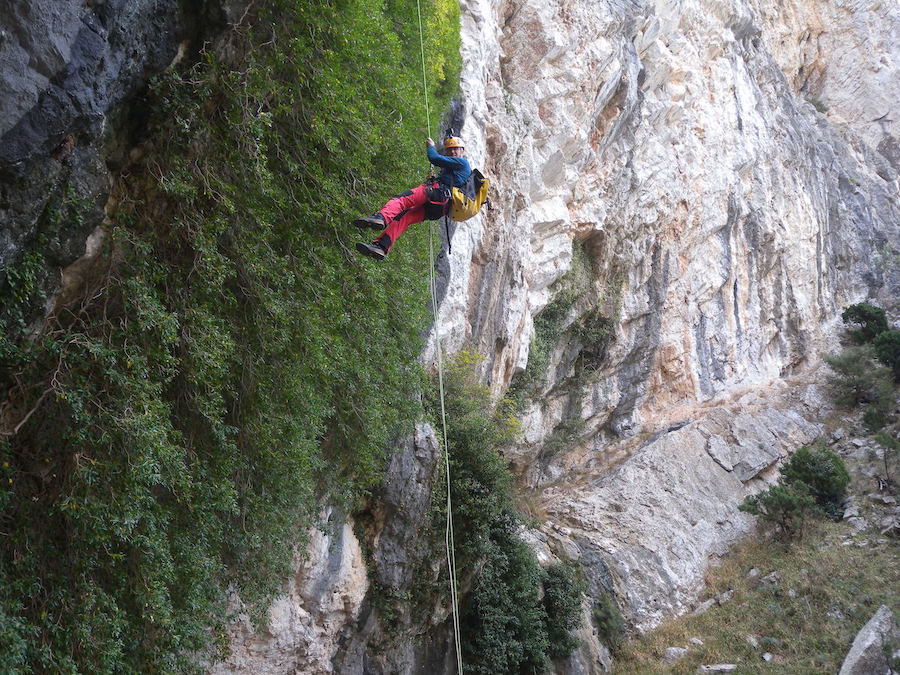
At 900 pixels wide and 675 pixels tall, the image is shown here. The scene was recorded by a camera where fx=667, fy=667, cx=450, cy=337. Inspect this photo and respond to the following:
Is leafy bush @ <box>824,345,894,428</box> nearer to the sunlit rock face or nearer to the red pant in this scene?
the sunlit rock face

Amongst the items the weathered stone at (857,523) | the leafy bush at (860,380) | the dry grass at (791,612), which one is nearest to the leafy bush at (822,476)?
the weathered stone at (857,523)

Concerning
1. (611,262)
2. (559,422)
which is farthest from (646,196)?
(559,422)

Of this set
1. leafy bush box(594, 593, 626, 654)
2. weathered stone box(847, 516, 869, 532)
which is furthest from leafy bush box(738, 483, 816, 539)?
leafy bush box(594, 593, 626, 654)

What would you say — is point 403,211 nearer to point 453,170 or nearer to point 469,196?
point 453,170

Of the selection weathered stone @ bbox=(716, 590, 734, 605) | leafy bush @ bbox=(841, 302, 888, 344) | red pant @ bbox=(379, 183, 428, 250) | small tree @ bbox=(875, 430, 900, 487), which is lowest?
weathered stone @ bbox=(716, 590, 734, 605)

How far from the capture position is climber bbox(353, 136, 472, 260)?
646 centimetres

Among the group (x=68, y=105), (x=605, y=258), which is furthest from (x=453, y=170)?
(x=605, y=258)

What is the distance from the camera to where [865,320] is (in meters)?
27.9

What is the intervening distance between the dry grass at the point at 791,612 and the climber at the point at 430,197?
11.2 m

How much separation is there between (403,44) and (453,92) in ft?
5.08

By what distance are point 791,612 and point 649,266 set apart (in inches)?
380

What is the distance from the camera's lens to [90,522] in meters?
4.25

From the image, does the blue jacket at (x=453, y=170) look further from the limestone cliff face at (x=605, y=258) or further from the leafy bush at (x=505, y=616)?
the leafy bush at (x=505, y=616)

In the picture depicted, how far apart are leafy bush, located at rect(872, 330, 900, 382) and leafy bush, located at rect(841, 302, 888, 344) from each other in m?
2.16
